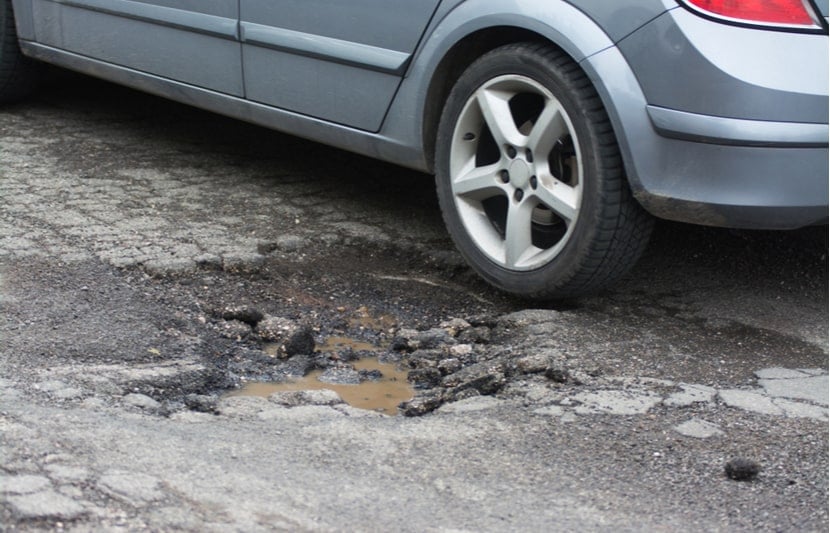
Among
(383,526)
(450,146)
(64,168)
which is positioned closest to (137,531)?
(383,526)

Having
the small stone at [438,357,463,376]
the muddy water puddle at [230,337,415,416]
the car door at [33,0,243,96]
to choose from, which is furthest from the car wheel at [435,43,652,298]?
the car door at [33,0,243,96]

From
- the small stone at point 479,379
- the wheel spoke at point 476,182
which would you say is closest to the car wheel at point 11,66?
the wheel spoke at point 476,182

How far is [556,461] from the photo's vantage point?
2.82m

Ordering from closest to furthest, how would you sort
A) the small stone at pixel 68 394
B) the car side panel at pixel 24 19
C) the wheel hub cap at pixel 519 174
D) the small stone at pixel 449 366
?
the small stone at pixel 68 394
the small stone at pixel 449 366
the wheel hub cap at pixel 519 174
the car side panel at pixel 24 19

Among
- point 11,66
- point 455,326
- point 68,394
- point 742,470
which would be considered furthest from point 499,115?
point 11,66

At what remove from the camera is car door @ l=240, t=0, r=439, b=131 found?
162 inches

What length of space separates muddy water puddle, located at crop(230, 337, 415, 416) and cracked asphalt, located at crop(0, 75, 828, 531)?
0.10 meters

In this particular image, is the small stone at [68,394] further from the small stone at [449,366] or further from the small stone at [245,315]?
the small stone at [449,366]

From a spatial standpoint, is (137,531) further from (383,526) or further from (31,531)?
(383,526)

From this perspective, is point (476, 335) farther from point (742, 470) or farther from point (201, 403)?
point (742, 470)

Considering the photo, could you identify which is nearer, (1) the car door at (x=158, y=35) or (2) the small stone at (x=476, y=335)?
(2) the small stone at (x=476, y=335)

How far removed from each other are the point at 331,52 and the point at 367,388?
1447 mm

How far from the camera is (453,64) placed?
405 cm

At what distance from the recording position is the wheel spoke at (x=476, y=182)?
387 cm
